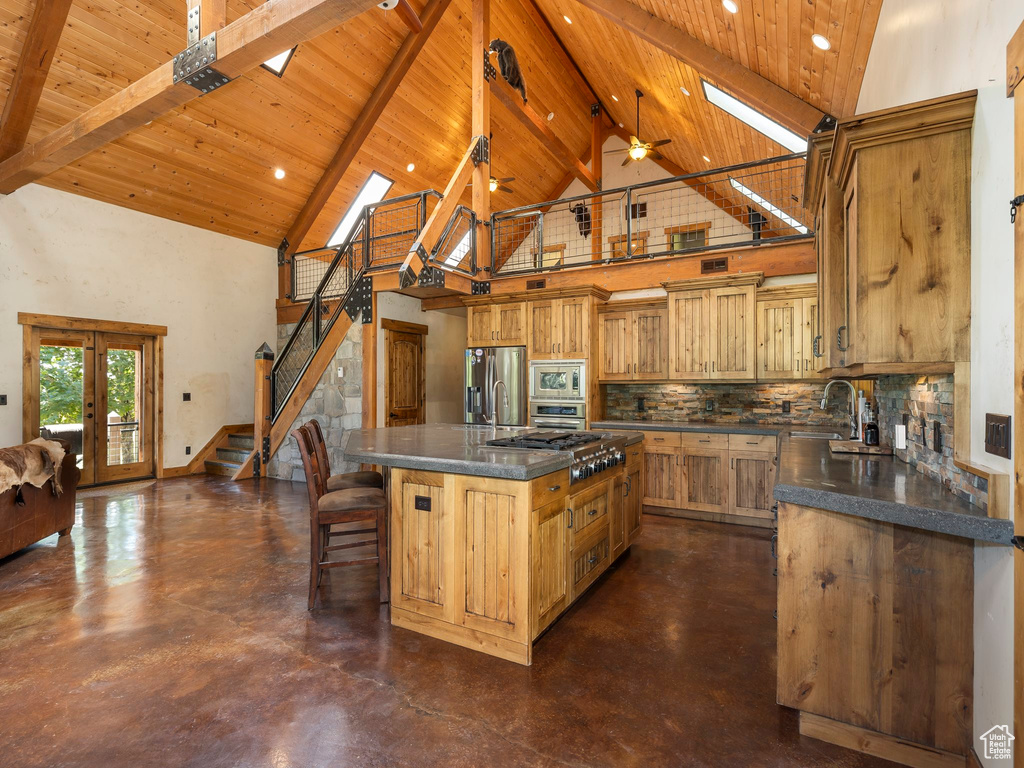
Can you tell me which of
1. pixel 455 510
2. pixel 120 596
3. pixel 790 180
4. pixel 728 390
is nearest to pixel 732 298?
pixel 728 390

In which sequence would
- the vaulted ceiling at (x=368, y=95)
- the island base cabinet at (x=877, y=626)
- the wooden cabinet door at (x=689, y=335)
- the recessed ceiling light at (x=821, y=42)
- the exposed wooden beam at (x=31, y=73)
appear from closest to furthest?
1. the island base cabinet at (x=877, y=626)
2. the recessed ceiling light at (x=821, y=42)
3. the vaulted ceiling at (x=368, y=95)
4. the exposed wooden beam at (x=31, y=73)
5. the wooden cabinet door at (x=689, y=335)

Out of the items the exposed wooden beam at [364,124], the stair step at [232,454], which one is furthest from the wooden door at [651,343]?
the stair step at [232,454]

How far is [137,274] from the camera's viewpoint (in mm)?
7324

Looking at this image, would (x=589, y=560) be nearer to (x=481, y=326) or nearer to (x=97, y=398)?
(x=481, y=326)

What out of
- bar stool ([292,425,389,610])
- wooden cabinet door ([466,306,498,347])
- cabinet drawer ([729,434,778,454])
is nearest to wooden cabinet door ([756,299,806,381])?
cabinet drawer ([729,434,778,454])

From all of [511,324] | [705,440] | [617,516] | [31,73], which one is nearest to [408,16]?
[31,73]

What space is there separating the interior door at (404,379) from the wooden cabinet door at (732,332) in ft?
13.5

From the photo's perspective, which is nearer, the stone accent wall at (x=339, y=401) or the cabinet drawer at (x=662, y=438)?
the cabinet drawer at (x=662, y=438)

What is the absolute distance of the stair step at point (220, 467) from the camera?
7.75 meters

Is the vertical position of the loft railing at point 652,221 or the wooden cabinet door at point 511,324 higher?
the loft railing at point 652,221

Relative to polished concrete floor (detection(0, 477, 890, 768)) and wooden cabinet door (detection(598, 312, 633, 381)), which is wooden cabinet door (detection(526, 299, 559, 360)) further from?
polished concrete floor (detection(0, 477, 890, 768))

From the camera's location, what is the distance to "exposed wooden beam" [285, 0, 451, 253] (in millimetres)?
7410

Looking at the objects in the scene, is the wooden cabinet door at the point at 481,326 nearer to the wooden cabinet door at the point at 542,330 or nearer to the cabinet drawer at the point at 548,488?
the wooden cabinet door at the point at 542,330

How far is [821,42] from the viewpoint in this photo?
350cm
